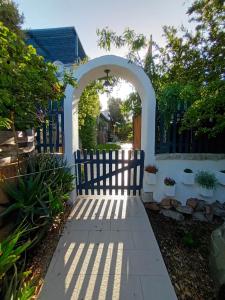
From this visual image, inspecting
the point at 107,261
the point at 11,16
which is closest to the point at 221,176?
the point at 107,261

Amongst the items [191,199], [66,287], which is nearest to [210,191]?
[191,199]

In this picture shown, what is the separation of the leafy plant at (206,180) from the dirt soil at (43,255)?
9.86 feet

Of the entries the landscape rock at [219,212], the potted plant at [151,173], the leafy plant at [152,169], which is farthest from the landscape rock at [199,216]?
the leafy plant at [152,169]

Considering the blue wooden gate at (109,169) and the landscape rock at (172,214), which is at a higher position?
the blue wooden gate at (109,169)

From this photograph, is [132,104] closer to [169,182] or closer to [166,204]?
[169,182]

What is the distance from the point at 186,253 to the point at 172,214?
3.68 ft

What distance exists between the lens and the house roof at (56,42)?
9125mm

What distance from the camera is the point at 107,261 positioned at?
2389mm

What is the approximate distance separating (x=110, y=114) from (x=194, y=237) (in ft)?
93.0

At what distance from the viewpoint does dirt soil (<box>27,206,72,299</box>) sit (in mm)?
2096

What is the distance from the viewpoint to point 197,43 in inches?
204

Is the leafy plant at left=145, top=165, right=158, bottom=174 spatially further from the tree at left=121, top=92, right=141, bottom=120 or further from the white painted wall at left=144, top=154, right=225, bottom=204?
the tree at left=121, top=92, right=141, bottom=120

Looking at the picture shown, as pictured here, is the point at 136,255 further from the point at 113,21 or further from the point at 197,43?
the point at 197,43

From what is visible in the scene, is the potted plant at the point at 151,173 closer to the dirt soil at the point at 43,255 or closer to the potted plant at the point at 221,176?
the potted plant at the point at 221,176
